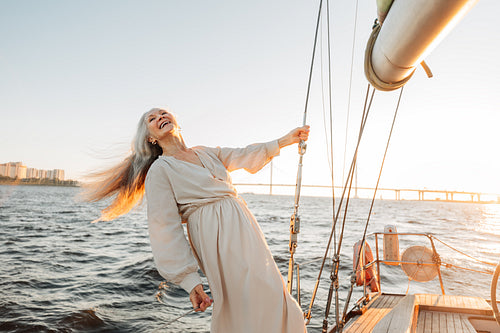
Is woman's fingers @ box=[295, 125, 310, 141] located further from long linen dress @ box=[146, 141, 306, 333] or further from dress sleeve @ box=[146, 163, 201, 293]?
dress sleeve @ box=[146, 163, 201, 293]

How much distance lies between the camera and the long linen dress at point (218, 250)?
131cm

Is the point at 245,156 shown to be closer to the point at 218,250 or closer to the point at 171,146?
the point at 171,146

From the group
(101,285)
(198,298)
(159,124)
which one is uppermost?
(159,124)

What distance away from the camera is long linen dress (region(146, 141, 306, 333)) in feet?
4.29

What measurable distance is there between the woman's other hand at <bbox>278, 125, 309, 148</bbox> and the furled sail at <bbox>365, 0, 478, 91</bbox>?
734 mm

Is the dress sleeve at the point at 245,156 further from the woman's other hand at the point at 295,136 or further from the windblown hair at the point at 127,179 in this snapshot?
the windblown hair at the point at 127,179

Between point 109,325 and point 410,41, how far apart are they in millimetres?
4600

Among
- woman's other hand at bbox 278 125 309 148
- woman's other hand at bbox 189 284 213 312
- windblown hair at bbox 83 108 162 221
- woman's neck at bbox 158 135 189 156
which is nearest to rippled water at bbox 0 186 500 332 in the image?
windblown hair at bbox 83 108 162 221

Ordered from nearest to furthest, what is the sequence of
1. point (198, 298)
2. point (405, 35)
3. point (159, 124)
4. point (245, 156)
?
point (405, 35) < point (198, 298) < point (159, 124) < point (245, 156)

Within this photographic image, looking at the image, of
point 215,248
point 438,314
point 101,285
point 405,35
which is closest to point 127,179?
point 215,248

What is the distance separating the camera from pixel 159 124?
1579mm

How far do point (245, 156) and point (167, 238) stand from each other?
1.91 ft

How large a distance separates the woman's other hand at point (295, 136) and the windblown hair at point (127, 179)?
2.04 feet

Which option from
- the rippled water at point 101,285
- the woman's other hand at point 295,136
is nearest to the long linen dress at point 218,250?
the woman's other hand at point 295,136
